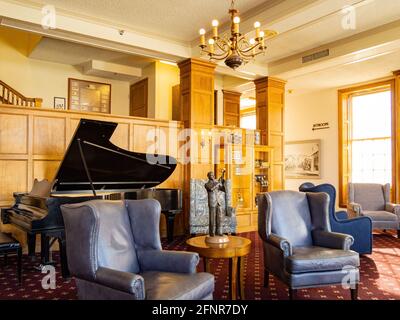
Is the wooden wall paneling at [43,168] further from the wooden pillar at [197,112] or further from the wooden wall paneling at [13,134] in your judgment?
the wooden pillar at [197,112]

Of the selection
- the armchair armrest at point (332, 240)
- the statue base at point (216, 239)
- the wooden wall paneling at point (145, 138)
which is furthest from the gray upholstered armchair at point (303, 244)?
the wooden wall paneling at point (145, 138)

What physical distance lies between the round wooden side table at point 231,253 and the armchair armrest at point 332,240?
941 mm

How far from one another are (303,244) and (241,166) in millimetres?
3807

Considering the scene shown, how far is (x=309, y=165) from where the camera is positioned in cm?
954

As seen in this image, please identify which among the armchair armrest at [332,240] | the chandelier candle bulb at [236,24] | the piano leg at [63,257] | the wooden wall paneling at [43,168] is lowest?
the piano leg at [63,257]

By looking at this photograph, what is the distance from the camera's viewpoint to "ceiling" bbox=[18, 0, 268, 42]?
506cm

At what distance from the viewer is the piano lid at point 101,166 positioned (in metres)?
4.10

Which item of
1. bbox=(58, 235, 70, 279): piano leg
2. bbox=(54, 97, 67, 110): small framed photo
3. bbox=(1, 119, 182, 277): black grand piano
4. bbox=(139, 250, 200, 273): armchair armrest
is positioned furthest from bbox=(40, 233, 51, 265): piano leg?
bbox=(54, 97, 67, 110): small framed photo

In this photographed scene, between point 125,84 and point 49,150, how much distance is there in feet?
12.3

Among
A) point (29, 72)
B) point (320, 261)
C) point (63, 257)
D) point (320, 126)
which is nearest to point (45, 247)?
point (63, 257)

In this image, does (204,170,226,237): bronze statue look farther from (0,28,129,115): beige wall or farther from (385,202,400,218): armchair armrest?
(0,28,129,115): beige wall

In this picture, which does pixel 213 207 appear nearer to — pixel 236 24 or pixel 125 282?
pixel 125 282

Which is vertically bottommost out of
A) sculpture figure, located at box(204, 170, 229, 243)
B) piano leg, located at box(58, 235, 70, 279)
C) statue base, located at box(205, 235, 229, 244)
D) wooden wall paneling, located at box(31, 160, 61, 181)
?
piano leg, located at box(58, 235, 70, 279)
